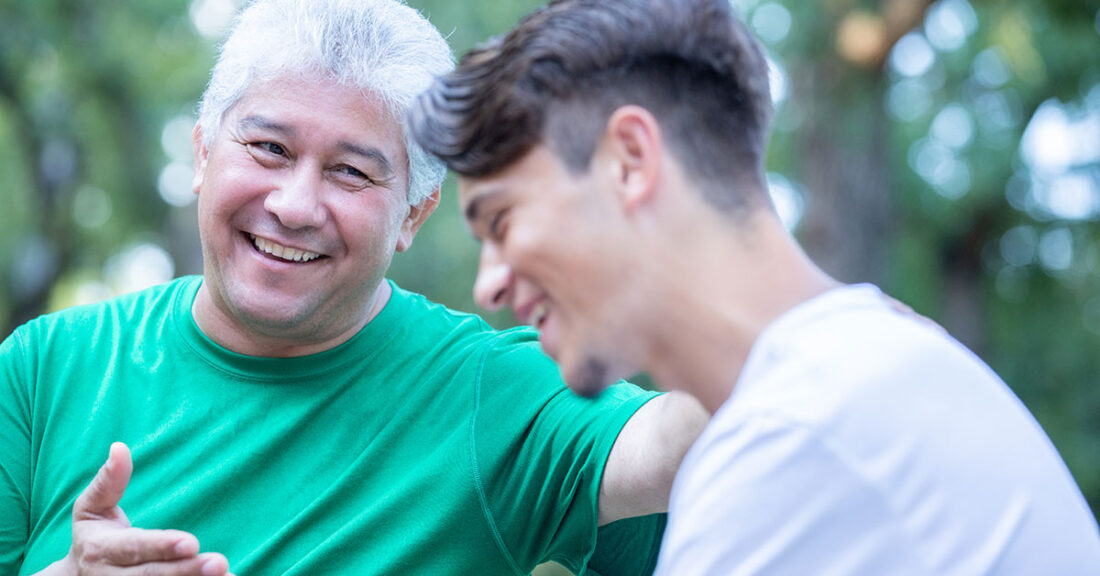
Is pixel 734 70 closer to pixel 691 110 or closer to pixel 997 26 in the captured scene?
pixel 691 110

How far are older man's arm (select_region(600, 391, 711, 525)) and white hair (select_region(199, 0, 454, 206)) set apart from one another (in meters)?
0.70

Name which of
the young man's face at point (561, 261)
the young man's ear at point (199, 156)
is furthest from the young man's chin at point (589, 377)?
the young man's ear at point (199, 156)

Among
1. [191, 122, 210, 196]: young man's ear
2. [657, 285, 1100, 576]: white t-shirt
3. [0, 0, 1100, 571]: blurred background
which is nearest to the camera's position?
[657, 285, 1100, 576]: white t-shirt

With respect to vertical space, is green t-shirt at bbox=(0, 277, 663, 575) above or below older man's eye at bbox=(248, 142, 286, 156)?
below

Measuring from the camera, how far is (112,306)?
2.45m

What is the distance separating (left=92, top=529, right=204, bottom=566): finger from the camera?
1751mm

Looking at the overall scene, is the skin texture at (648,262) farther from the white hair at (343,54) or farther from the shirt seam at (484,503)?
the white hair at (343,54)

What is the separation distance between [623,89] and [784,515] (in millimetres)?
592

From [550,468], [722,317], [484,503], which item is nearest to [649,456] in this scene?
[550,468]

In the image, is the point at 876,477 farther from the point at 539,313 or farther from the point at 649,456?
the point at 649,456

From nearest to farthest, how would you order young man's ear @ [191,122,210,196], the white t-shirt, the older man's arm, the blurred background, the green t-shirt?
the white t-shirt < the older man's arm < the green t-shirt < young man's ear @ [191,122,210,196] < the blurred background

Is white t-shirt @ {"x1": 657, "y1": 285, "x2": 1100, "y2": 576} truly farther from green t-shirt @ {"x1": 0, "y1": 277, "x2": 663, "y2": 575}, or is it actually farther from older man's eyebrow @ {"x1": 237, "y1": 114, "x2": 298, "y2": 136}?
older man's eyebrow @ {"x1": 237, "y1": 114, "x2": 298, "y2": 136}

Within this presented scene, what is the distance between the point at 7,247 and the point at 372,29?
31.2 ft

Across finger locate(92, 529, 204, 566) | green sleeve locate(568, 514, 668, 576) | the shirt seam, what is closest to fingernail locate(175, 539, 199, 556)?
finger locate(92, 529, 204, 566)
